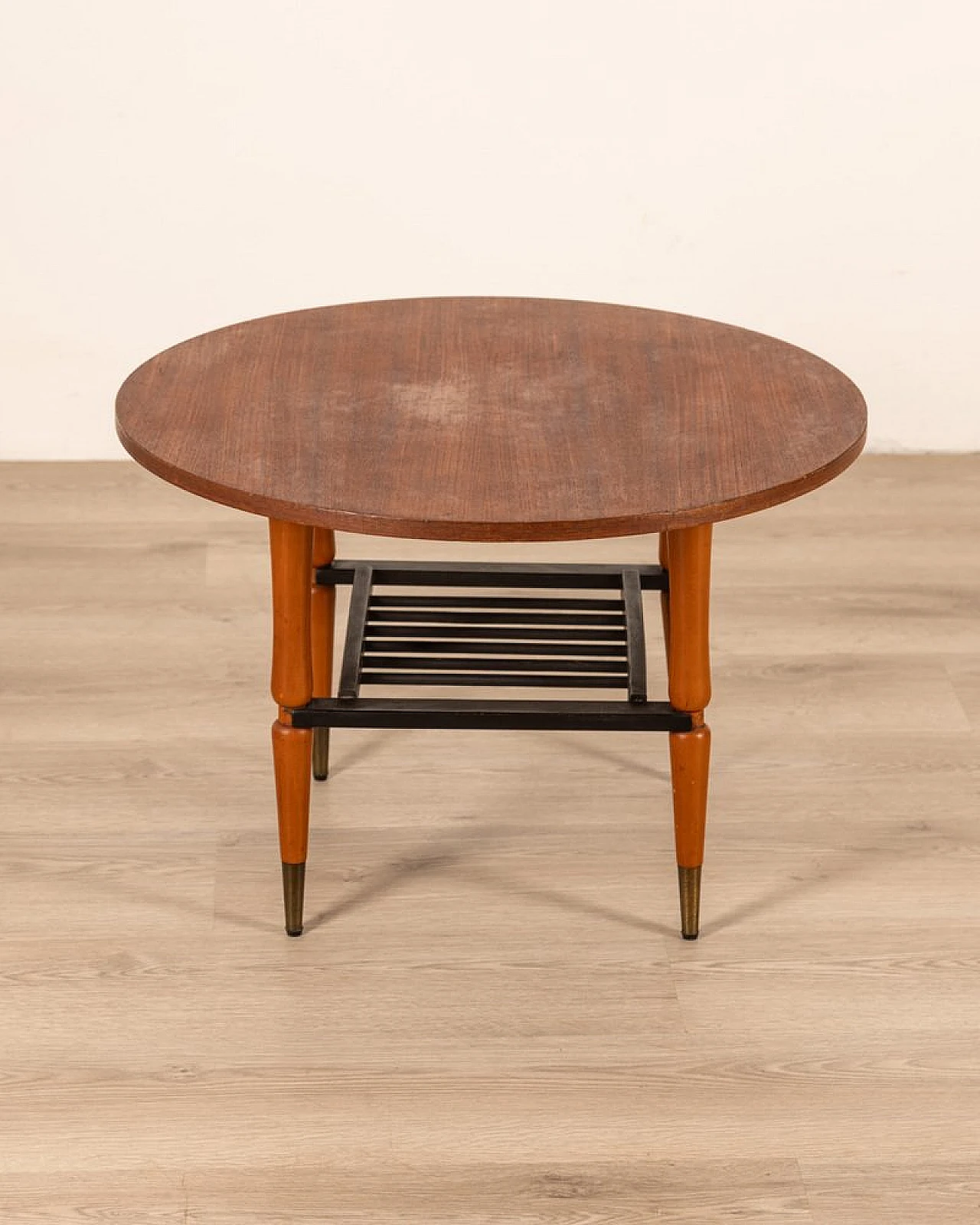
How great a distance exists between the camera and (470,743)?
251 cm

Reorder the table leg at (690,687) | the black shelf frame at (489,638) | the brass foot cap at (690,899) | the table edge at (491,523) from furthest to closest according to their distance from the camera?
the brass foot cap at (690,899) → the black shelf frame at (489,638) → the table leg at (690,687) → the table edge at (491,523)

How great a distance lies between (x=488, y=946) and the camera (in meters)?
2.06

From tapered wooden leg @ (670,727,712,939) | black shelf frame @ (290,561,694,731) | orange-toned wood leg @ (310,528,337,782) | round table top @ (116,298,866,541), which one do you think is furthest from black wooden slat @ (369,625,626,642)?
round table top @ (116,298,866,541)

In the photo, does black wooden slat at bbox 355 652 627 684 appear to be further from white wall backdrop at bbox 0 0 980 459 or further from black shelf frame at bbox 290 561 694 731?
white wall backdrop at bbox 0 0 980 459

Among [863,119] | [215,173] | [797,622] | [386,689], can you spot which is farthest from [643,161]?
[386,689]

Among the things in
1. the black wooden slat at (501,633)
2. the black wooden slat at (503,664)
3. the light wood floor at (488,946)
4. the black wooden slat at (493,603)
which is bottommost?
the light wood floor at (488,946)

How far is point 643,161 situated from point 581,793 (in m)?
1.57

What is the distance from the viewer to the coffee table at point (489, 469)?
67.0 inches

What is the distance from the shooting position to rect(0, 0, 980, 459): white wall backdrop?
3.24m

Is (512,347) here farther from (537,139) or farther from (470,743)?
(537,139)

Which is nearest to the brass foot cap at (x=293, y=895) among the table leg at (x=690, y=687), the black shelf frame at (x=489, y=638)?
the black shelf frame at (x=489, y=638)

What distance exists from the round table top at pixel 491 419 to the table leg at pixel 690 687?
0.11 m

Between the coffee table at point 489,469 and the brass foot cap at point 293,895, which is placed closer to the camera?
the coffee table at point 489,469

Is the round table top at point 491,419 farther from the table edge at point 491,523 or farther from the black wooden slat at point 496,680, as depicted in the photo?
the black wooden slat at point 496,680
